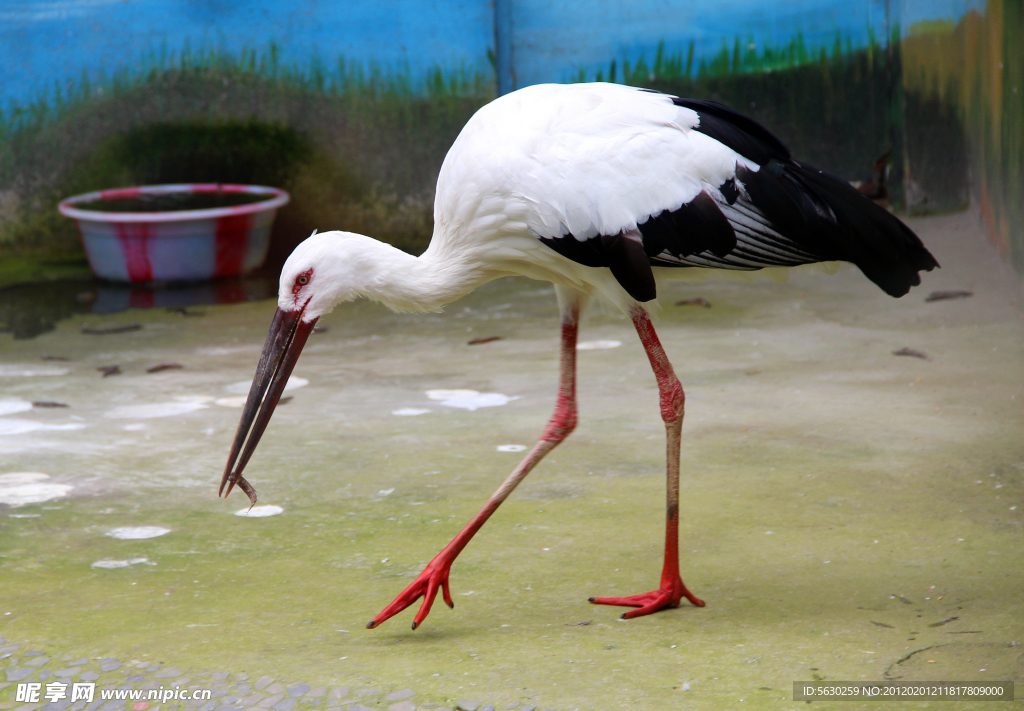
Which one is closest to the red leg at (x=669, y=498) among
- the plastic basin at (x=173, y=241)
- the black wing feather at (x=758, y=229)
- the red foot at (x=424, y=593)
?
the black wing feather at (x=758, y=229)

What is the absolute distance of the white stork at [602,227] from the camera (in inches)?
103

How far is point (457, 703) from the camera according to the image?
217 centimetres

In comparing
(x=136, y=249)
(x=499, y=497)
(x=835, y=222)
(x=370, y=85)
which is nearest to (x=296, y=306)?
(x=499, y=497)

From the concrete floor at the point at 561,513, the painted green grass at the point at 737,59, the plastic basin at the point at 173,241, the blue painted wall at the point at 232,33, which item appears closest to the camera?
the concrete floor at the point at 561,513

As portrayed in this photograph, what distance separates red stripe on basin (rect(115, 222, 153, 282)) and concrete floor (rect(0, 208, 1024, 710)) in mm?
1243

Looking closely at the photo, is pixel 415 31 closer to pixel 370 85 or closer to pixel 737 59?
pixel 370 85

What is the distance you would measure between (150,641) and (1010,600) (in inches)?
76.3

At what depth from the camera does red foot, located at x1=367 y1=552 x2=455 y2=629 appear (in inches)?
101

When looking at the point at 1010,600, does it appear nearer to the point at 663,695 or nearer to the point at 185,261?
the point at 663,695

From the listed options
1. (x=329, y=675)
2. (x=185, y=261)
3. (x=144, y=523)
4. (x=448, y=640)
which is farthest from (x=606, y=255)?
(x=185, y=261)

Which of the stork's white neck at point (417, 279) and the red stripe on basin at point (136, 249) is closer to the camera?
the stork's white neck at point (417, 279)

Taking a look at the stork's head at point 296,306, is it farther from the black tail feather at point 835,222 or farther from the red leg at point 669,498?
the black tail feather at point 835,222

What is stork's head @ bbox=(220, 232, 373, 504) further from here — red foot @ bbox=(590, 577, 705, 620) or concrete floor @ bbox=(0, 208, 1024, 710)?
red foot @ bbox=(590, 577, 705, 620)

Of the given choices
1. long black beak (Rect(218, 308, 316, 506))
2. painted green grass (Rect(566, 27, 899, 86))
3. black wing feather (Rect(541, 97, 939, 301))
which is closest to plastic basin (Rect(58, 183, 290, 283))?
painted green grass (Rect(566, 27, 899, 86))
